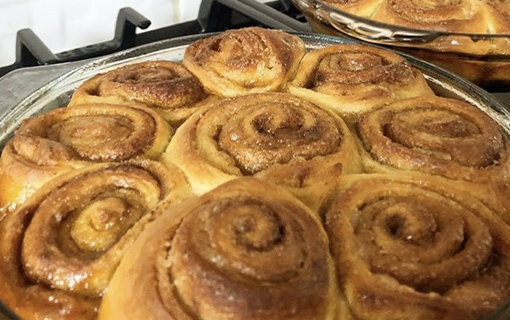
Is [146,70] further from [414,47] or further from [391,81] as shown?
[414,47]

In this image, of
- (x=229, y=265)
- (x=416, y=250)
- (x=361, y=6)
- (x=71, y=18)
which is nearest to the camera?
(x=229, y=265)

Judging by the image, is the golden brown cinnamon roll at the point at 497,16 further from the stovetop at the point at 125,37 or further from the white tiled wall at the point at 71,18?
the white tiled wall at the point at 71,18

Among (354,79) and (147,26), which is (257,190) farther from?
(147,26)

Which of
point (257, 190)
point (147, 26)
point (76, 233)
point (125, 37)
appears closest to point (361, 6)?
point (147, 26)

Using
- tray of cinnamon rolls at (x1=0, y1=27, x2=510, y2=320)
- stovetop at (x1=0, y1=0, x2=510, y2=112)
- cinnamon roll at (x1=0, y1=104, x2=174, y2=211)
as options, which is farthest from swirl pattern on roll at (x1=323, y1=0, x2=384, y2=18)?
cinnamon roll at (x1=0, y1=104, x2=174, y2=211)

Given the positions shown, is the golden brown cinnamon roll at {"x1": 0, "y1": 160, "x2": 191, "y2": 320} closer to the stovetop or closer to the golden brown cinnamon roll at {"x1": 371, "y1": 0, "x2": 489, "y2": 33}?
the stovetop

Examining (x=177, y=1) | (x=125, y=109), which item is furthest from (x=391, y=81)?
(x=177, y=1)
